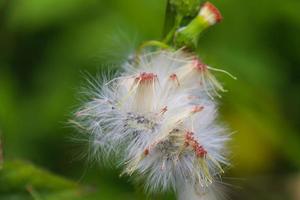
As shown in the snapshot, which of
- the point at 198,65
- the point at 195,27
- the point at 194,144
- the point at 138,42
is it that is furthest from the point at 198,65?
the point at 138,42

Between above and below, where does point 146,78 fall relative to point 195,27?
below

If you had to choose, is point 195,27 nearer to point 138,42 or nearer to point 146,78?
point 146,78

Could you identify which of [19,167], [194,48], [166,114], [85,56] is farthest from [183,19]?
[85,56]

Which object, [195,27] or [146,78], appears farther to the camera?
[195,27]

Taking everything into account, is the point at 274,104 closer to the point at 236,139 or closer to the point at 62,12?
the point at 236,139

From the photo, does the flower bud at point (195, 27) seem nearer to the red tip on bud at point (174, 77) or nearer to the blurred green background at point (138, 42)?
the red tip on bud at point (174, 77)

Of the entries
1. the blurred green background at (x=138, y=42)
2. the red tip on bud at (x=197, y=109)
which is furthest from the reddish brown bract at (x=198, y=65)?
the blurred green background at (x=138, y=42)
